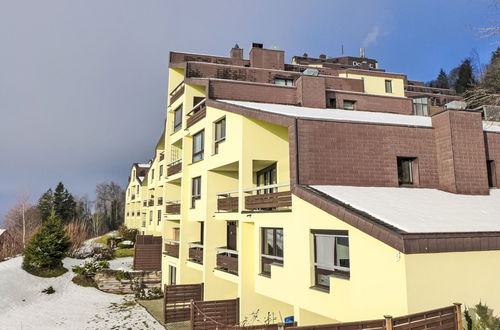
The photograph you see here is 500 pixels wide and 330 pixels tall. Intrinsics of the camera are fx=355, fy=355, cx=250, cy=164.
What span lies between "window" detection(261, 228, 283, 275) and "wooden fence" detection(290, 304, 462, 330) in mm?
6970

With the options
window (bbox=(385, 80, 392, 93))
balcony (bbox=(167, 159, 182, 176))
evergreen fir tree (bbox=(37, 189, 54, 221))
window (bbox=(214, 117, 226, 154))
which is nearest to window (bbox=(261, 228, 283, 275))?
window (bbox=(214, 117, 226, 154))

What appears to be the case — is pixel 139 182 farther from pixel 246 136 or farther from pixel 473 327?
pixel 473 327

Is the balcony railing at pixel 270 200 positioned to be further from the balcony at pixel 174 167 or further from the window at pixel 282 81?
the window at pixel 282 81

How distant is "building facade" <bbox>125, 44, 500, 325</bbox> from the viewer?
355 inches

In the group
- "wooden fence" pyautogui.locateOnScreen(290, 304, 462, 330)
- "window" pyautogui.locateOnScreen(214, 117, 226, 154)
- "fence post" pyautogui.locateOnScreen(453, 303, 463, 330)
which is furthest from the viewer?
"window" pyautogui.locateOnScreen(214, 117, 226, 154)

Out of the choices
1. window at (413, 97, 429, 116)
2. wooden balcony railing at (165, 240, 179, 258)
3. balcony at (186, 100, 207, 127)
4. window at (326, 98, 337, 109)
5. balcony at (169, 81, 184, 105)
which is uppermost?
balcony at (169, 81, 184, 105)

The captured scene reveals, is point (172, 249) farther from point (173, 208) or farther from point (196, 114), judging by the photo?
point (196, 114)

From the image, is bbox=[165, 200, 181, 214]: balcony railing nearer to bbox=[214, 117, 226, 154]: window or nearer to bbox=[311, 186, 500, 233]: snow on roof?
bbox=[214, 117, 226, 154]: window

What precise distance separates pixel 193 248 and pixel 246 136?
9922 mm

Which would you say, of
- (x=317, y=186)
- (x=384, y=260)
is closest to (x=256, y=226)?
(x=317, y=186)

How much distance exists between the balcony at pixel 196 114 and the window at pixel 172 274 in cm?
1083

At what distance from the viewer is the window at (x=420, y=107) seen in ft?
91.0

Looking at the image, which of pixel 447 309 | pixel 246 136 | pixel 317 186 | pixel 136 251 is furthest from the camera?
pixel 136 251

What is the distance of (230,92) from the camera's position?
74.0 ft
